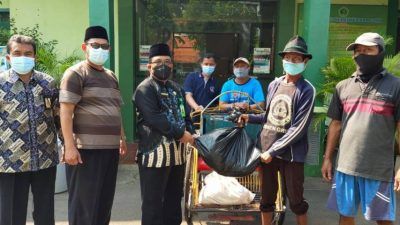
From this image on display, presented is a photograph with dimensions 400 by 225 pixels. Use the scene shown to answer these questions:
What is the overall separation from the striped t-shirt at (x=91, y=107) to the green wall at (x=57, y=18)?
4.39 metres

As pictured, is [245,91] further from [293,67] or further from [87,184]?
[87,184]

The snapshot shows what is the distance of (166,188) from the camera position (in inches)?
157

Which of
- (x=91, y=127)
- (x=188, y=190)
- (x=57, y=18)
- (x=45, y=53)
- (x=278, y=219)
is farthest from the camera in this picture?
(x=57, y=18)

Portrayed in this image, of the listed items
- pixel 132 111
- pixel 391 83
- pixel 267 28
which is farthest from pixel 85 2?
pixel 391 83

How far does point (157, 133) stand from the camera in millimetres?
3670

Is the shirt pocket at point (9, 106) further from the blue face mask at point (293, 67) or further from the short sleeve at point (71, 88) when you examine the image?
the blue face mask at point (293, 67)

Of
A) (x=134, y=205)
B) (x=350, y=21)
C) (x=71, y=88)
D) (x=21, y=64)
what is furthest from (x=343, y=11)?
(x=21, y=64)

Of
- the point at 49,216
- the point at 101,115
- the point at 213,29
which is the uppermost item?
the point at 213,29

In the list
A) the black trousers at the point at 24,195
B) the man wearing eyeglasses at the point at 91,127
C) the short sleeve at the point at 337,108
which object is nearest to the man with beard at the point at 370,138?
the short sleeve at the point at 337,108

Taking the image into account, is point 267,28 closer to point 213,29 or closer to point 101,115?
point 213,29

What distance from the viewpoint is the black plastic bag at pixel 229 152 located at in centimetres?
372

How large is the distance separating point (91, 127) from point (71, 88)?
0.35 m

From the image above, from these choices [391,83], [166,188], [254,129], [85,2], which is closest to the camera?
[391,83]

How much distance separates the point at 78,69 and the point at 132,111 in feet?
14.0
